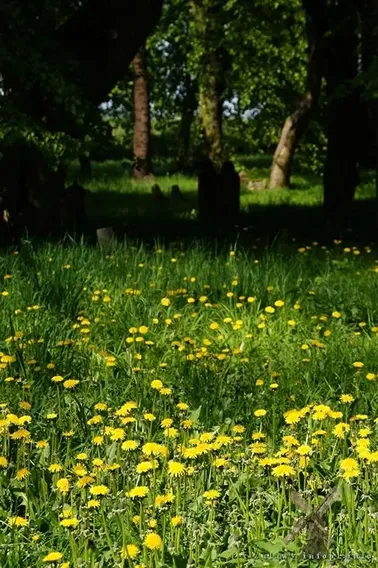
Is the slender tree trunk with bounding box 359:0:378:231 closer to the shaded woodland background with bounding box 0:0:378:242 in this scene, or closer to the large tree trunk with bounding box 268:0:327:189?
the shaded woodland background with bounding box 0:0:378:242

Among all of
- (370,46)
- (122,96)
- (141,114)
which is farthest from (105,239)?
(141,114)

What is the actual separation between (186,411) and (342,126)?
29.8 ft

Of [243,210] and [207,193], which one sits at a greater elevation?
[207,193]

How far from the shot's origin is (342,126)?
473 inches

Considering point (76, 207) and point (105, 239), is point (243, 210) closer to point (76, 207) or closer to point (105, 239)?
point (76, 207)

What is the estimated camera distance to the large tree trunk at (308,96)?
13.5 m

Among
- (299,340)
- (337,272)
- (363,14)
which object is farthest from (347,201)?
(299,340)

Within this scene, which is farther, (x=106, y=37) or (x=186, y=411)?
(x=106, y=37)

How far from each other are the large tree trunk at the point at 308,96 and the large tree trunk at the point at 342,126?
1.35 ft

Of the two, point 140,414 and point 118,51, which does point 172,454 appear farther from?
point 118,51

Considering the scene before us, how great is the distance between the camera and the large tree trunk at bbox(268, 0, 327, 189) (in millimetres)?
13453

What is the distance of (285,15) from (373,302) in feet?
48.4

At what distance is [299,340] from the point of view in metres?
5.14

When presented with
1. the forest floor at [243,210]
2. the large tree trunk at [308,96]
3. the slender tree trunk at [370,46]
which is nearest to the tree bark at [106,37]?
the forest floor at [243,210]
